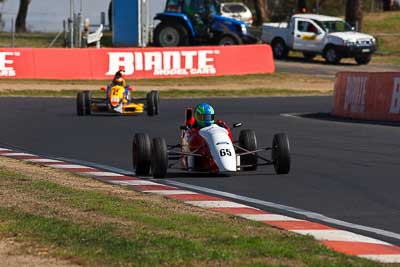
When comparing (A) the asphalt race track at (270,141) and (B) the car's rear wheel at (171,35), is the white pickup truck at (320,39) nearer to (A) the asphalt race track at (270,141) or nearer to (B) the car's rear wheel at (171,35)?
(B) the car's rear wheel at (171,35)

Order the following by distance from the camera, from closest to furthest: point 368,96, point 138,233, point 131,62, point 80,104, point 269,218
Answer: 1. point 138,233
2. point 269,218
3. point 368,96
4. point 80,104
5. point 131,62

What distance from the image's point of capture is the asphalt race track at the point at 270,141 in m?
12.5

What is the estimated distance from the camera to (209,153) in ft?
47.2

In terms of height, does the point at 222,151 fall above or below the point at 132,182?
above

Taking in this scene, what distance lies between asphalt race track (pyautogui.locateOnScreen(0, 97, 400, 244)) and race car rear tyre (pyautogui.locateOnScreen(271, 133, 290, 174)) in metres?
0.16

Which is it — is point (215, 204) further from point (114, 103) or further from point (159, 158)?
point (114, 103)

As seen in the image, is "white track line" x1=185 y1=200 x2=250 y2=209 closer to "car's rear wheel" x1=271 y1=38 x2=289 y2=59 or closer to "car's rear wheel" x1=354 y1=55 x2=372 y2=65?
"car's rear wheel" x1=354 y1=55 x2=372 y2=65

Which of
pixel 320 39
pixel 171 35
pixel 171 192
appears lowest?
pixel 320 39

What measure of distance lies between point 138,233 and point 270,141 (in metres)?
10.4

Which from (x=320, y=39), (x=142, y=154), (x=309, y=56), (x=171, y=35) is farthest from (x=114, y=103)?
(x=309, y=56)

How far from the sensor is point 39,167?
16.0m

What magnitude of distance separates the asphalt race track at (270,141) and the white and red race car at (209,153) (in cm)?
17

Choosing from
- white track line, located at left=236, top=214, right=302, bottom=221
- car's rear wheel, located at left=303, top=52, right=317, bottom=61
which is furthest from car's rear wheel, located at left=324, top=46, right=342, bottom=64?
white track line, located at left=236, top=214, right=302, bottom=221

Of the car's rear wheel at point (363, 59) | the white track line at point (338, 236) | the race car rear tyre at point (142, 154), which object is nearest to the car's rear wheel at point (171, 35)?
the car's rear wheel at point (363, 59)
